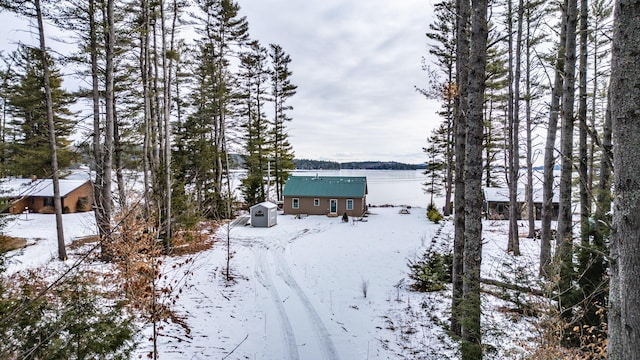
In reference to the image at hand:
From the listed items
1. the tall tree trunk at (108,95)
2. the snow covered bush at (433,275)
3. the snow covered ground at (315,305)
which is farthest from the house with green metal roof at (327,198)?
the tall tree trunk at (108,95)

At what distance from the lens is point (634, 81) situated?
5.11 ft

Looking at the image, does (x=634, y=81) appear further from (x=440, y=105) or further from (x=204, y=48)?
(x=440, y=105)

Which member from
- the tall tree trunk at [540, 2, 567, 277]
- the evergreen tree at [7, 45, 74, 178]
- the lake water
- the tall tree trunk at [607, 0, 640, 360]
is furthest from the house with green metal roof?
the tall tree trunk at [607, 0, 640, 360]

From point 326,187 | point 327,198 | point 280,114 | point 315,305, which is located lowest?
point 315,305

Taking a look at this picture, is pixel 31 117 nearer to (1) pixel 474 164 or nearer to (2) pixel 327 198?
(2) pixel 327 198

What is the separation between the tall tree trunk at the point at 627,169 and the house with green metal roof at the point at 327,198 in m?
21.0

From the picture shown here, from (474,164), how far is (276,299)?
18.5 feet

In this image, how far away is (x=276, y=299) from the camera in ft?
24.6

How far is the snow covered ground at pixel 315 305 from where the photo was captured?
5.28m

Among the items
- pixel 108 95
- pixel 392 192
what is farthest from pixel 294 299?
pixel 392 192

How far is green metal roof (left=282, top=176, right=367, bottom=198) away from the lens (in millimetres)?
22953

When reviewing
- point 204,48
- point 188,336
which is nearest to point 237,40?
point 204,48

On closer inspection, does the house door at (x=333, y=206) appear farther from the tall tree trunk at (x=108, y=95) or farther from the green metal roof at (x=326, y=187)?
the tall tree trunk at (x=108, y=95)

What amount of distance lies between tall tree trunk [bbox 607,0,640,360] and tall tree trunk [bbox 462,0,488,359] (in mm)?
2411
